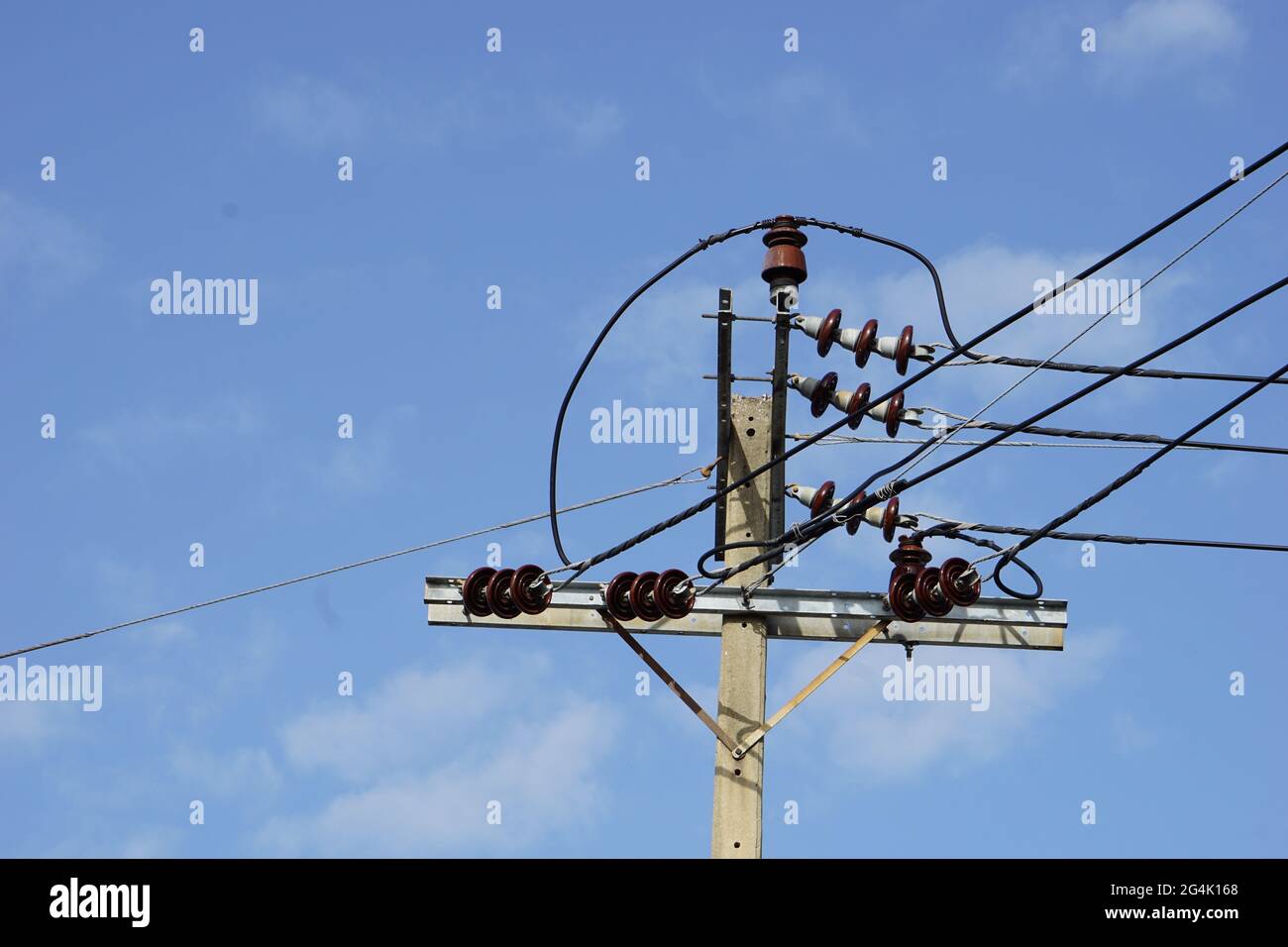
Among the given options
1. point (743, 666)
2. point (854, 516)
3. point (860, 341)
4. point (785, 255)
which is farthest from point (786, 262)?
point (743, 666)

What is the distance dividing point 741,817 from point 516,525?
326 cm

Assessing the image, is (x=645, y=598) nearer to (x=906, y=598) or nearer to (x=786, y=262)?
(x=906, y=598)

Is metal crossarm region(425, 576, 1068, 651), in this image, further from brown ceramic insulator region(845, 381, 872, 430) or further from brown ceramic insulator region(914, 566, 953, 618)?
brown ceramic insulator region(845, 381, 872, 430)

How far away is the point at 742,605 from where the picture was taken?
12.6 metres

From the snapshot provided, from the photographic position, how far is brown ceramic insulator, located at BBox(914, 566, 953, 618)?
1212 cm

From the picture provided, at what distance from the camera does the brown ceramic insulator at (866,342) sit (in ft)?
43.2

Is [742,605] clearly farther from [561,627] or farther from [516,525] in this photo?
[516,525]

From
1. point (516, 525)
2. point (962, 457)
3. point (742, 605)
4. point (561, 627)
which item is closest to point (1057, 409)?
point (962, 457)

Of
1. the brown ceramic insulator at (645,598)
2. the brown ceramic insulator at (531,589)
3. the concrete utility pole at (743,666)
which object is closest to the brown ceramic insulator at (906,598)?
the concrete utility pole at (743,666)

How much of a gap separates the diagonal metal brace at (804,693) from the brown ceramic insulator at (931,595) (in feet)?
1.43

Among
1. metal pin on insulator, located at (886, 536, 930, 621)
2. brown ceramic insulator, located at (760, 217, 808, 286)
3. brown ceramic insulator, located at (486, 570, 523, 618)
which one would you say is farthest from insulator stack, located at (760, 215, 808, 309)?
brown ceramic insulator, located at (486, 570, 523, 618)

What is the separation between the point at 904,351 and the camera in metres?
13.1

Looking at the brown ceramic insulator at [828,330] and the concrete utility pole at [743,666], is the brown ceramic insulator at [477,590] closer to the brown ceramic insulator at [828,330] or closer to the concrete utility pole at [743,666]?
the concrete utility pole at [743,666]
